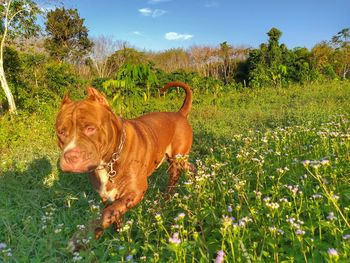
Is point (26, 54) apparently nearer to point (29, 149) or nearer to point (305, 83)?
point (29, 149)

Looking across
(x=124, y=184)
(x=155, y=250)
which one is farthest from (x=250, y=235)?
(x=124, y=184)

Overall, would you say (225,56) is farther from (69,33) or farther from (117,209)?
(117,209)

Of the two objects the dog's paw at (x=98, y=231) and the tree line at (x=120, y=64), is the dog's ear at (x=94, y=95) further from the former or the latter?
the tree line at (x=120, y=64)

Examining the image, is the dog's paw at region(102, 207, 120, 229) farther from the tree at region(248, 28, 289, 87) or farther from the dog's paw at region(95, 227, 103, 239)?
the tree at region(248, 28, 289, 87)

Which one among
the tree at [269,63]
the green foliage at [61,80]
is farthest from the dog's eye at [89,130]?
the tree at [269,63]

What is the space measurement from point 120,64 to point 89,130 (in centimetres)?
1664

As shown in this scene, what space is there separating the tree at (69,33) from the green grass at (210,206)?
A: 15983 mm

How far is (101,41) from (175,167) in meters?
22.5

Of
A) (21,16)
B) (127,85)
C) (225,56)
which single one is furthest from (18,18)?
(225,56)

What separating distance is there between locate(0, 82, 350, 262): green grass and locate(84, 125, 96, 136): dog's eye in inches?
22.8

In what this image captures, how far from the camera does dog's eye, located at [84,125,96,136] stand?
110 inches

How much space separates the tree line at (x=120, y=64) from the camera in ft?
30.2

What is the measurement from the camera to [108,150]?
3057mm

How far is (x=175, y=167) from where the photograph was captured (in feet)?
13.4
